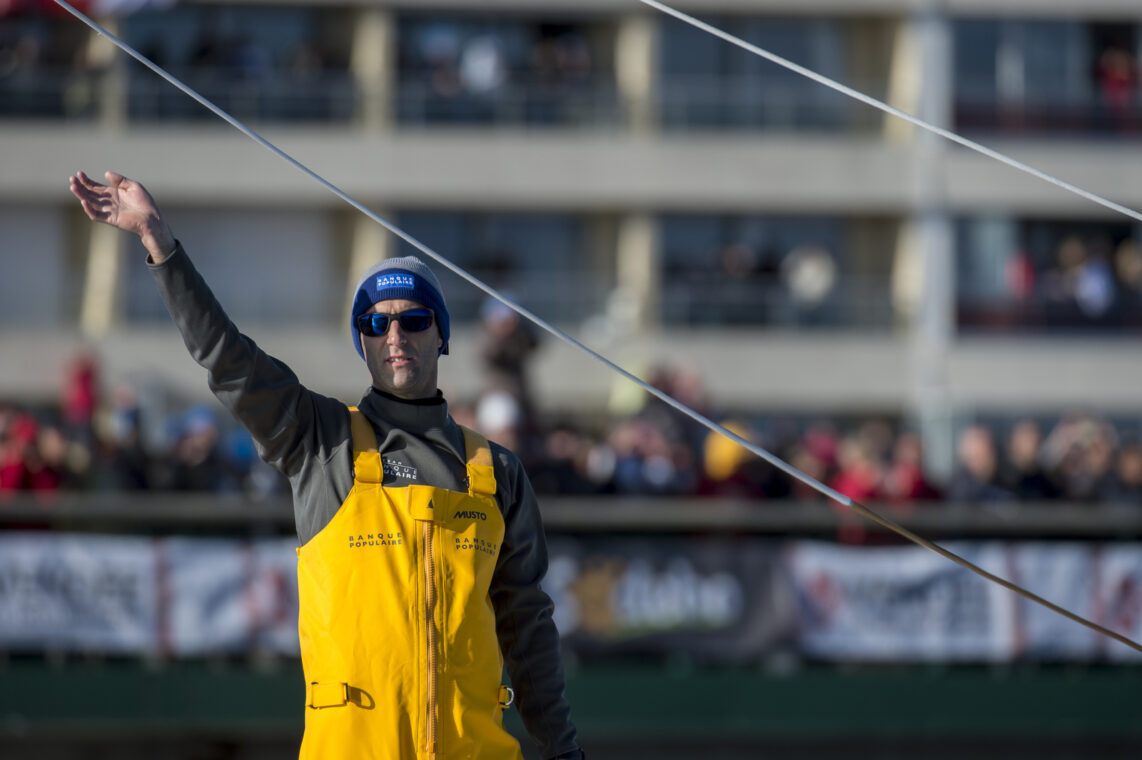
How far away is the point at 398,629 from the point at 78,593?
26.4 ft

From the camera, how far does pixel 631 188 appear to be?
1048 inches

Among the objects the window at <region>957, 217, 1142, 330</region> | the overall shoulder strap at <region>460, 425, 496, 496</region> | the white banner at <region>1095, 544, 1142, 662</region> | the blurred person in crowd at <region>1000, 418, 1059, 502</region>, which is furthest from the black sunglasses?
the window at <region>957, 217, 1142, 330</region>

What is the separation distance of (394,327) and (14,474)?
823 centimetres

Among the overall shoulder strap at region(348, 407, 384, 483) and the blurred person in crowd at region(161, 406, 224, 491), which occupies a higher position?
the overall shoulder strap at region(348, 407, 384, 483)

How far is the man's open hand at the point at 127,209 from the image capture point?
3537mm

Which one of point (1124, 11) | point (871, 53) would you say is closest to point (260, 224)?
point (871, 53)

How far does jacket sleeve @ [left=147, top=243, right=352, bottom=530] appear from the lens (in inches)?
139

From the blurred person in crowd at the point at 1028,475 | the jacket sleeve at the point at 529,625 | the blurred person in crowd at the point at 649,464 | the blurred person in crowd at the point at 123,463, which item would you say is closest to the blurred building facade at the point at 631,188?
the blurred person in crowd at the point at 1028,475

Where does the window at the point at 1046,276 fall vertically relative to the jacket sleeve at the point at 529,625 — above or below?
above

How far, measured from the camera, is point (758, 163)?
2683 centimetres

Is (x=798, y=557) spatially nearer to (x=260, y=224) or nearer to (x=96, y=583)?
(x=96, y=583)

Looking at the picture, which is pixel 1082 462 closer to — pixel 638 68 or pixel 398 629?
pixel 398 629

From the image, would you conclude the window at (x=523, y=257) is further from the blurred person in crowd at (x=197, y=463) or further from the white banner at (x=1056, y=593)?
the white banner at (x=1056, y=593)

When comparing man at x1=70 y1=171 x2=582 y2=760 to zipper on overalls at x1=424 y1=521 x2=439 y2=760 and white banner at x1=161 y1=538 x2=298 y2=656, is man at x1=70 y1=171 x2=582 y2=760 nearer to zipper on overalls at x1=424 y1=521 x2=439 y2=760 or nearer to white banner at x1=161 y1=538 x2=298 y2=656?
zipper on overalls at x1=424 y1=521 x2=439 y2=760
